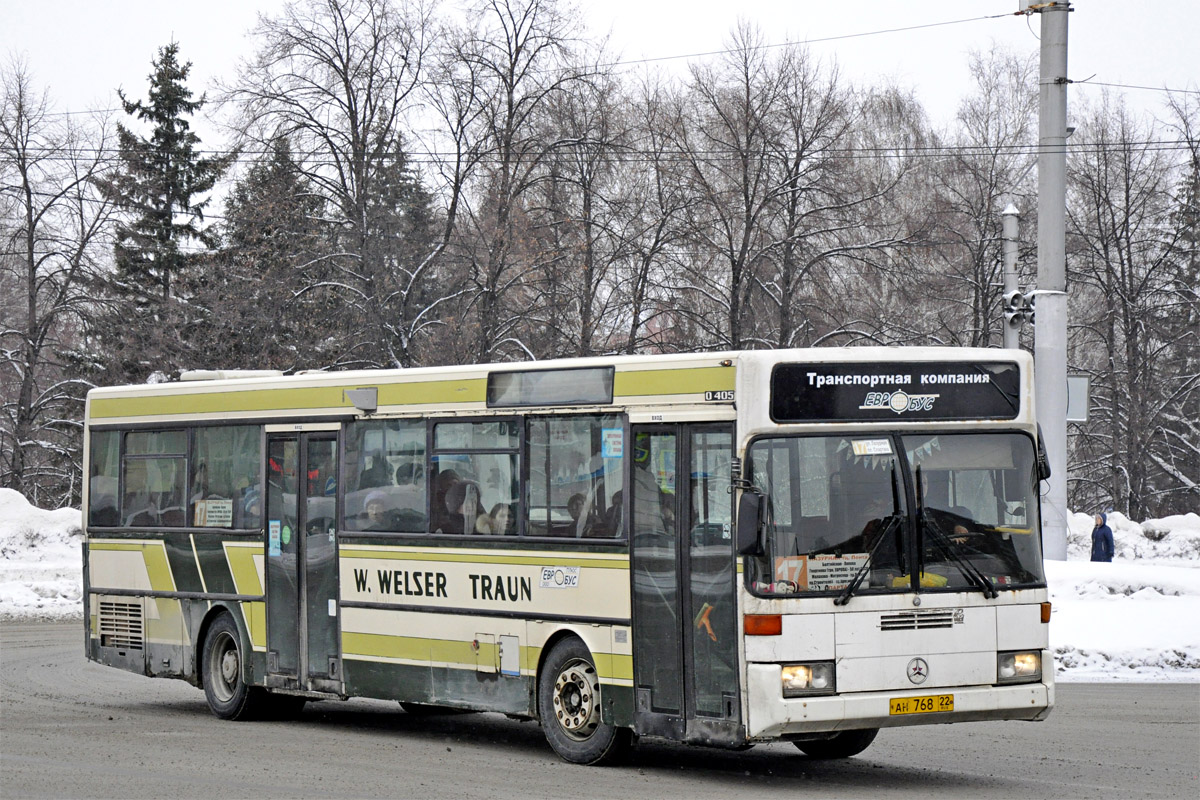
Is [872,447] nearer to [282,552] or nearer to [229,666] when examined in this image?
[282,552]

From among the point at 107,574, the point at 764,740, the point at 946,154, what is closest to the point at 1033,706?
the point at 764,740

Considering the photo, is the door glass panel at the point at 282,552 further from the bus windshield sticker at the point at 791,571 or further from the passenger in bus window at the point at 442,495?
the bus windshield sticker at the point at 791,571

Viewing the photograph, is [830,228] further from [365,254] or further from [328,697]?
[328,697]

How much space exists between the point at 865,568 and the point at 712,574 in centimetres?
96

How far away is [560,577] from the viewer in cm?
1141

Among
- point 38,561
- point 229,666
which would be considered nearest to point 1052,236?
point 229,666

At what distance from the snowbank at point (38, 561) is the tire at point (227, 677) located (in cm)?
1388

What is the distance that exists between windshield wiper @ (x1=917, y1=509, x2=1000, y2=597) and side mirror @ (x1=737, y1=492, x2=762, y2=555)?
1190 millimetres

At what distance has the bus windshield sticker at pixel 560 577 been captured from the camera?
445 inches

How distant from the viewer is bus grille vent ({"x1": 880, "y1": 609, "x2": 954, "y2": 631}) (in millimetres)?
10023

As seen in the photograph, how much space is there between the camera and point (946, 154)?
4766 cm

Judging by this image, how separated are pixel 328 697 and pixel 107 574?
3.57m

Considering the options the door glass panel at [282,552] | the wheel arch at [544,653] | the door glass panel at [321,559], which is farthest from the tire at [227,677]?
the wheel arch at [544,653]

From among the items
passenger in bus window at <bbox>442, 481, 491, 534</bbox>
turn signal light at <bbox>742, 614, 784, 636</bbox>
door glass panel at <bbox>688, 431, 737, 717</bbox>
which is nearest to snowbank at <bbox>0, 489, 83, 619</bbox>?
passenger in bus window at <bbox>442, 481, 491, 534</bbox>
